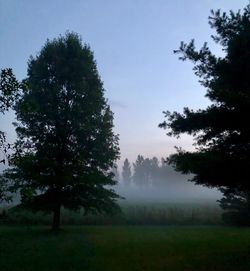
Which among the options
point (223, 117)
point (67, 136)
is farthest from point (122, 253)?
point (67, 136)

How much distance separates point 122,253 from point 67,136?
12445mm

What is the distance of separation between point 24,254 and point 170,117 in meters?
10.0

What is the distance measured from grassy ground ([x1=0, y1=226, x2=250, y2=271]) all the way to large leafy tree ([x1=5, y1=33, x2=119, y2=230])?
3784 millimetres

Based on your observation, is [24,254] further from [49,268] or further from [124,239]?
[124,239]

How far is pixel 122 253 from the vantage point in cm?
1844

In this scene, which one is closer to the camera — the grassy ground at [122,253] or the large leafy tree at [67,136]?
the grassy ground at [122,253]

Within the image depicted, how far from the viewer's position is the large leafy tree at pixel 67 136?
27.5 metres

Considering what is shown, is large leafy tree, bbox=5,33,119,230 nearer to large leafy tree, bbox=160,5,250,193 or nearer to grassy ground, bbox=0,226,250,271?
grassy ground, bbox=0,226,250,271

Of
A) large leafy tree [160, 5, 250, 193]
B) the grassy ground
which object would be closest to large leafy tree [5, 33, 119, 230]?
the grassy ground

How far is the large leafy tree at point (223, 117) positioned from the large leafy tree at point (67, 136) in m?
11.2

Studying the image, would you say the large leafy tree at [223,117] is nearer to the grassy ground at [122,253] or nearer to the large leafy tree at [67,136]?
the grassy ground at [122,253]

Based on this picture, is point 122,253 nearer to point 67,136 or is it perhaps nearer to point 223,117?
point 223,117

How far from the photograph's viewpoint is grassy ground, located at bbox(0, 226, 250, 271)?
15.3 meters

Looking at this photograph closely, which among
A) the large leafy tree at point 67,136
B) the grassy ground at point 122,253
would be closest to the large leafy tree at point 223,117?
the grassy ground at point 122,253
